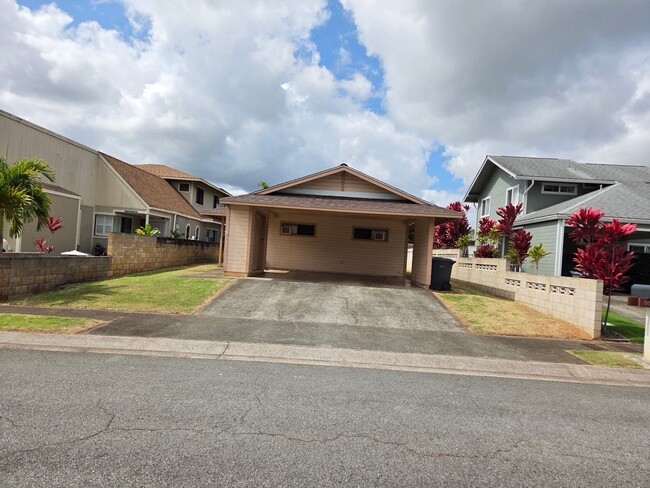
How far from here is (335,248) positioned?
1902 centimetres

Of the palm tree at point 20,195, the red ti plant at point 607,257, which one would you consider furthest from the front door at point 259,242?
the red ti plant at point 607,257

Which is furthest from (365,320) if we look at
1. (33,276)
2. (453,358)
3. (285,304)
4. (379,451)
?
(33,276)

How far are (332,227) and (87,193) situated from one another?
44.7 feet

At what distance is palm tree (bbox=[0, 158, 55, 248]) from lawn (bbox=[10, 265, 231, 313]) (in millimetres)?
1910

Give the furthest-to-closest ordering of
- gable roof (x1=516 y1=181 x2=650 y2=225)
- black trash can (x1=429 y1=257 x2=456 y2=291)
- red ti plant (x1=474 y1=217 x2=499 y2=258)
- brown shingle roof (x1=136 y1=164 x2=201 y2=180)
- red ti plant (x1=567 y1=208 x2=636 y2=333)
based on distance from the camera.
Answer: brown shingle roof (x1=136 y1=164 x2=201 y2=180), red ti plant (x1=474 y1=217 x2=499 y2=258), gable roof (x1=516 y1=181 x2=650 y2=225), black trash can (x1=429 y1=257 x2=456 y2=291), red ti plant (x1=567 y1=208 x2=636 y2=333)

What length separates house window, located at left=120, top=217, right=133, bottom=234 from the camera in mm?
23953

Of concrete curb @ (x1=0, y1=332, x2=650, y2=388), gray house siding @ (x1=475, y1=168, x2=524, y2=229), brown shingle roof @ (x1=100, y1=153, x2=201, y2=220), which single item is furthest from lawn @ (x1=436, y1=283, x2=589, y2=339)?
brown shingle roof @ (x1=100, y1=153, x2=201, y2=220)

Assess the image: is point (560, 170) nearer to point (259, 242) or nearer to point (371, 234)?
point (371, 234)

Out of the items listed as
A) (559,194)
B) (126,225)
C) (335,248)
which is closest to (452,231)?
(559,194)

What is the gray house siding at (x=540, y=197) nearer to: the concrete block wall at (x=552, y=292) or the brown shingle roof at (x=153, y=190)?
the concrete block wall at (x=552, y=292)

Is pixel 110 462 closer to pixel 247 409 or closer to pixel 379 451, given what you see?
pixel 247 409

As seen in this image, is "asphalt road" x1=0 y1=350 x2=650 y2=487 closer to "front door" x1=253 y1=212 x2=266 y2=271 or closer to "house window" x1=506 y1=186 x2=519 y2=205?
"front door" x1=253 y1=212 x2=266 y2=271

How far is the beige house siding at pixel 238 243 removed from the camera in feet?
48.1

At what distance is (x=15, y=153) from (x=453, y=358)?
64.5ft
